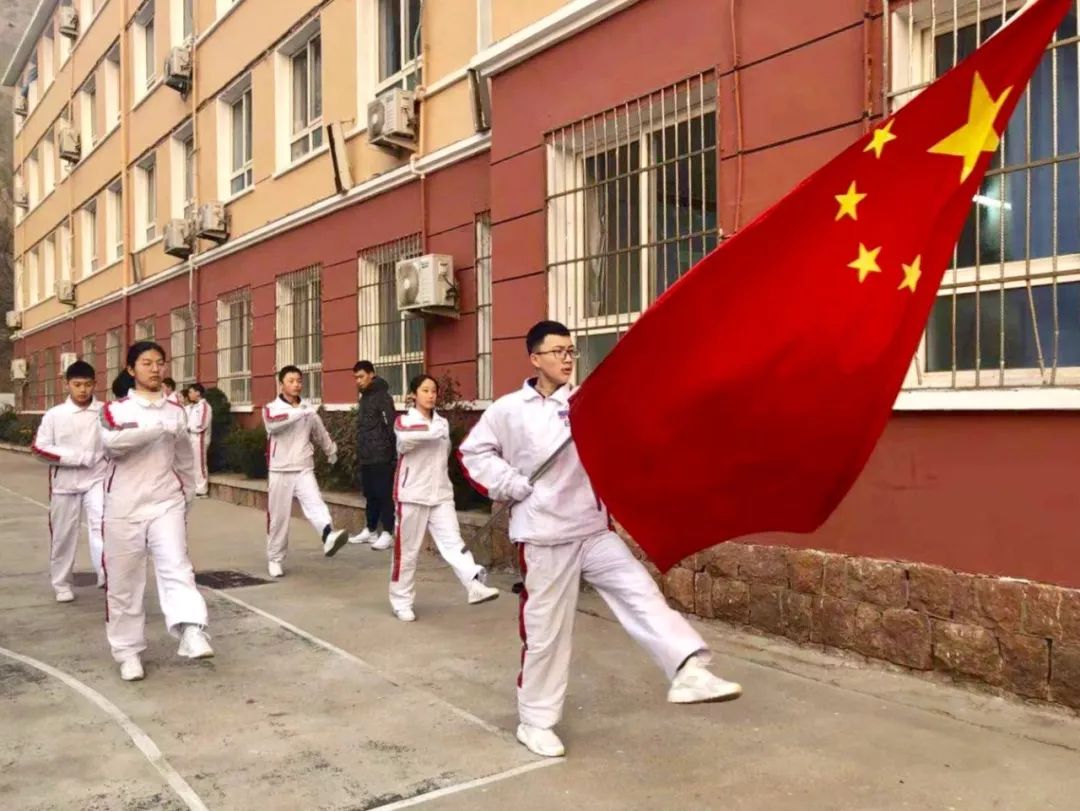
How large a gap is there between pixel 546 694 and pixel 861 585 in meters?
2.05

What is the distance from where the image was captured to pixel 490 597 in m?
6.64

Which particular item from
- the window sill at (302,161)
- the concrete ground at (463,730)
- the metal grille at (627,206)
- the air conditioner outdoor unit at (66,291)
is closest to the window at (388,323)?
the window sill at (302,161)

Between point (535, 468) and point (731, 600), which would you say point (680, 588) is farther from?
point (535, 468)

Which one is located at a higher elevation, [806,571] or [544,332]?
[544,332]

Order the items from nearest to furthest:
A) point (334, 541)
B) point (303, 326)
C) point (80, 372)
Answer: point (80, 372)
point (334, 541)
point (303, 326)

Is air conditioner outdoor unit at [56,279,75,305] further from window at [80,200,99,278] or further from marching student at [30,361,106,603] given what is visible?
marching student at [30,361,106,603]

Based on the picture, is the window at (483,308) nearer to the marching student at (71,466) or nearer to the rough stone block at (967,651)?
the marching student at (71,466)

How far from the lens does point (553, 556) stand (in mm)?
4117

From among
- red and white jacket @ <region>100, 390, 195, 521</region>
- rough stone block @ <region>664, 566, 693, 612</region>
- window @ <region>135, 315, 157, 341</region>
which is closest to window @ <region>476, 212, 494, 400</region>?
rough stone block @ <region>664, 566, 693, 612</region>

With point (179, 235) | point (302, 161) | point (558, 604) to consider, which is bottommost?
point (558, 604)

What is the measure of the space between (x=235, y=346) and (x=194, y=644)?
1058 cm

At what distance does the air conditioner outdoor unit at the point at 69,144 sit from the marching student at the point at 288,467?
1800cm

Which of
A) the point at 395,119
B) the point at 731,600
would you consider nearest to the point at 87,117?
the point at 395,119

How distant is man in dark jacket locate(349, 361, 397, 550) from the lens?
30.6ft
